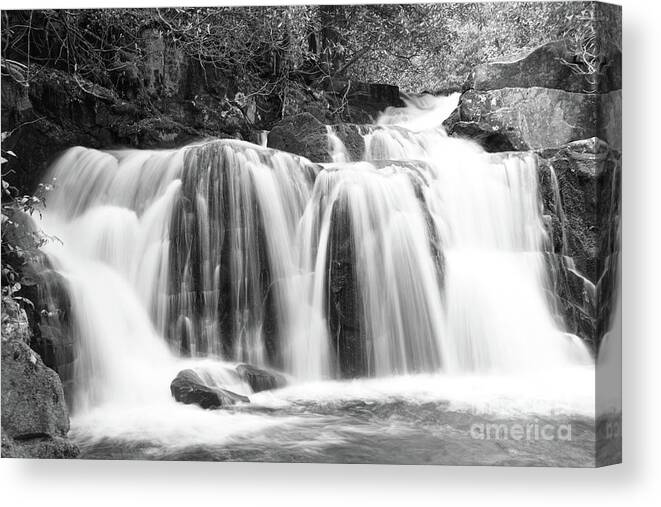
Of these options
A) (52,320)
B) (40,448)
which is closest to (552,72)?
(52,320)

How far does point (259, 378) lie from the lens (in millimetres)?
8039

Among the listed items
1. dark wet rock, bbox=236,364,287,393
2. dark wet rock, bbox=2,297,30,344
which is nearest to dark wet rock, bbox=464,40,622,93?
dark wet rock, bbox=236,364,287,393

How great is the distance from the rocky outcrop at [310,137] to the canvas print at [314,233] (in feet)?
0.06

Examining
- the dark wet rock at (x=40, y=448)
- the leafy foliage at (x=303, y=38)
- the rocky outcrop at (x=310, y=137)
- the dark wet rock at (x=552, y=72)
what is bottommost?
the dark wet rock at (x=40, y=448)

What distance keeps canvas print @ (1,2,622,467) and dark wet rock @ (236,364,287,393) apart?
0.01 m

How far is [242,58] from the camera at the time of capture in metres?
8.17

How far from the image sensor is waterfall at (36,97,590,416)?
7832 mm

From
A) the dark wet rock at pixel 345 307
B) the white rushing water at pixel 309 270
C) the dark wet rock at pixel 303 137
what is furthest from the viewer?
the dark wet rock at pixel 303 137

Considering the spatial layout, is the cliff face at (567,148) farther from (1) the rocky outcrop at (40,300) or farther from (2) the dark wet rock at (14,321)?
(2) the dark wet rock at (14,321)

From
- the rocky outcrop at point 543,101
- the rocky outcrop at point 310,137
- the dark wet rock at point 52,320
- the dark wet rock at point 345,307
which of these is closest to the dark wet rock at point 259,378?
the dark wet rock at point 345,307

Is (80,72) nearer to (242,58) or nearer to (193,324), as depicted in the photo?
(242,58)

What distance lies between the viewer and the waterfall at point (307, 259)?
25.7 ft

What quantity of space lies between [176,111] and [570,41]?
8.11ft

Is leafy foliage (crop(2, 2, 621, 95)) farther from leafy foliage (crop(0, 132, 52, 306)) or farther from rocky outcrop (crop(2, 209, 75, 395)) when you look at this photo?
→ rocky outcrop (crop(2, 209, 75, 395))
